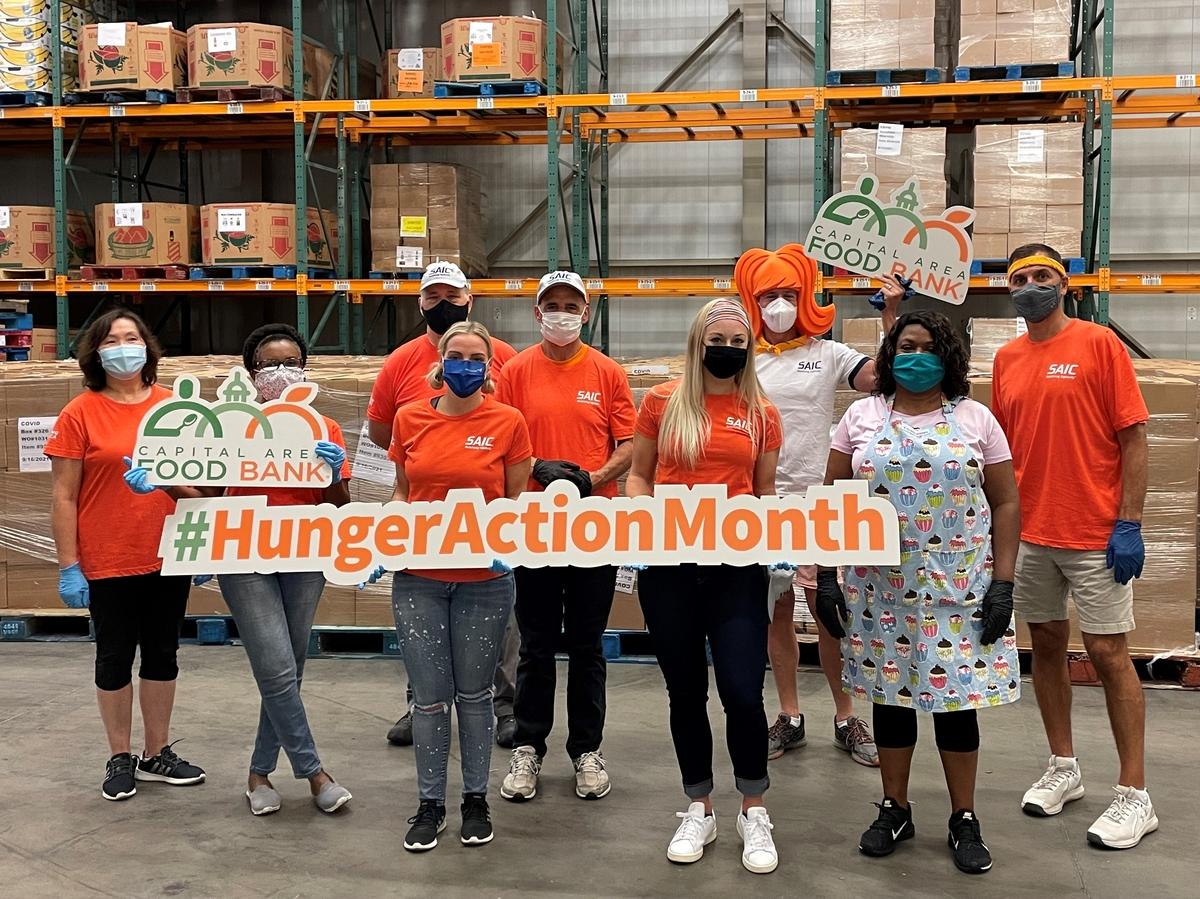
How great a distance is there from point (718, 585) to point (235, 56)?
7.05 m

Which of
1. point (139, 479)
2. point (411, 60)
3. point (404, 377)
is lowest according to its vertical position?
point (139, 479)

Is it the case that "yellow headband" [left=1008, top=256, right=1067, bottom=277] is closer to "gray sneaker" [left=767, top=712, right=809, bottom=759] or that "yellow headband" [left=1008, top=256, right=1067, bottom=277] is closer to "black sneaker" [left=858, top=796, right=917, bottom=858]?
"black sneaker" [left=858, top=796, right=917, bottom=858]

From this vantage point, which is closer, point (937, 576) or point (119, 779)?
point (937, 576)

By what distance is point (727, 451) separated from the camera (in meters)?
3.76

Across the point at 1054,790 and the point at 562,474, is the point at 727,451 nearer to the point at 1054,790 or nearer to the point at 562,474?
the point at 562,474

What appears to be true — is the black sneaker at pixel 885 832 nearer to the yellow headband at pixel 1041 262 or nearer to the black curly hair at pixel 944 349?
the black curly hair at pixel 944 349

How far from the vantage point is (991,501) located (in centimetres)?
373

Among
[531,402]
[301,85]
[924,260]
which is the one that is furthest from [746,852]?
[301,85]

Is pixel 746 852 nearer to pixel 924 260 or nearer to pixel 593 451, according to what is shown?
pixel 593 451

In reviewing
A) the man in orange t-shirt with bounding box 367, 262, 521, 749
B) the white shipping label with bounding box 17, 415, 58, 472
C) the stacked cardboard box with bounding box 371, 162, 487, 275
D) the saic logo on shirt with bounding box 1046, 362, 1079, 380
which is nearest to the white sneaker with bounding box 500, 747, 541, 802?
the man in orange t-shirt with bounding box 367, 262, 521, 749

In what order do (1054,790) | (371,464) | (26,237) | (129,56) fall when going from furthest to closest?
1. (26,237)
2. (129,56)
3. (371,464)
4. (1054,790)

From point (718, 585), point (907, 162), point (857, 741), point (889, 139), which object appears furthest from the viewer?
A: point (907, 162)

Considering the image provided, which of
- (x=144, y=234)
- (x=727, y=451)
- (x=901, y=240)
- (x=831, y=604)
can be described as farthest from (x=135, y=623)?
(x=144, y=234)

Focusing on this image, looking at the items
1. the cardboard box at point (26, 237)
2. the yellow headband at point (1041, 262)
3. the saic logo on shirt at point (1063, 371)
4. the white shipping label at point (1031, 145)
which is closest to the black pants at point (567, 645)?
the saic logo on shirt at point (1063, 371)
